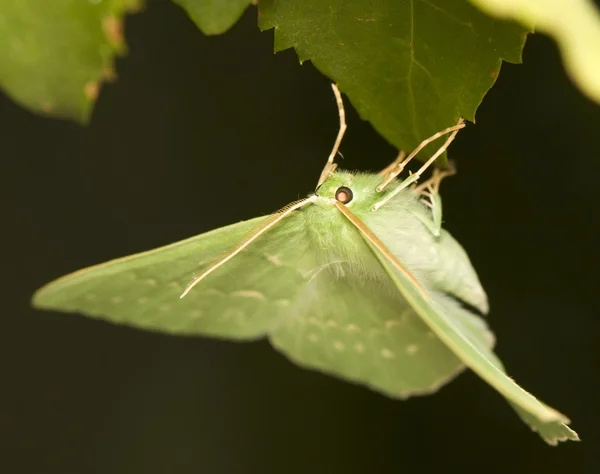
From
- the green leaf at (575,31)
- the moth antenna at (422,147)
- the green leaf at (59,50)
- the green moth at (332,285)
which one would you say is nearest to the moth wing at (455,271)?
the green moth at (332,285)

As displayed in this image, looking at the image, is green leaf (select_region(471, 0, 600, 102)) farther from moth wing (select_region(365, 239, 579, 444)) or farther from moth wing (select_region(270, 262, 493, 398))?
moth wing (select_region(270, 262, 493, 398))

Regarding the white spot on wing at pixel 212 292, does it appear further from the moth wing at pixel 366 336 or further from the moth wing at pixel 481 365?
the moth wing at pixel 481 365

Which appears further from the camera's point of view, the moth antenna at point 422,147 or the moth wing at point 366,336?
the moth wing at point 366,336

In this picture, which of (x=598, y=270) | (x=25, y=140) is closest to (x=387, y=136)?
(x=598, y=270)

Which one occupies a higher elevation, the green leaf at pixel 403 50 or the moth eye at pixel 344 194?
the green leaf at pixel 403 50

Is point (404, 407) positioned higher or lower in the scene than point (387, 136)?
lower

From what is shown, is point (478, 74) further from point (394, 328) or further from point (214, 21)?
point (394, 328)
